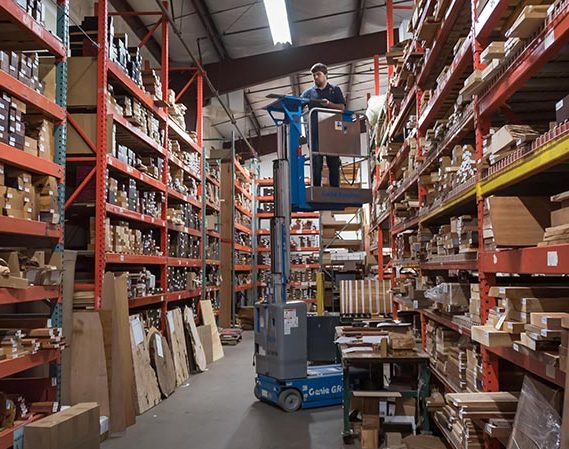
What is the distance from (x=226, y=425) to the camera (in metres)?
5.96

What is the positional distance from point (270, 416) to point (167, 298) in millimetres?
3168

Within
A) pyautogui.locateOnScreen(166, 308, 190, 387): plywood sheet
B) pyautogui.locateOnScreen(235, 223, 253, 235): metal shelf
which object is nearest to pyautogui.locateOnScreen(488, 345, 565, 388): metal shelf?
pyautogui.locateOnScreen(166, 308, 190, 387): plywood sheet

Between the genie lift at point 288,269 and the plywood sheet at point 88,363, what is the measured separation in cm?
189

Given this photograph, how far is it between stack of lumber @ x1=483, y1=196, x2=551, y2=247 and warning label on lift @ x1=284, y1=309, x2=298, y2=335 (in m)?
3.53

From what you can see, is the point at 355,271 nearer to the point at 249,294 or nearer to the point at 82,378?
the point at 249,294

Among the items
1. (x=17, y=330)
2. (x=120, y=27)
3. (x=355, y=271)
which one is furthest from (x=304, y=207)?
(x=355, y=271)

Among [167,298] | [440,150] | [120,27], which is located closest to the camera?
[440,150]

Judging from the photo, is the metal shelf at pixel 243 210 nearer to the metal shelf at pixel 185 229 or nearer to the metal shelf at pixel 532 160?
the metal shelf at pixel 185 229

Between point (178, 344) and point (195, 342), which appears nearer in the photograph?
point (178, 344)

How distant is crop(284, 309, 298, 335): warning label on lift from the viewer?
652cm

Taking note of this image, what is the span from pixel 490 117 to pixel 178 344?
20.3 ft

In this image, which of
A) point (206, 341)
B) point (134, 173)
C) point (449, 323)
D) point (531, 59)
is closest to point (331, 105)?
point (134, 173)

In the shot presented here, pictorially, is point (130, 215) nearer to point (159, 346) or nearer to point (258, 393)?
point (159, 346)

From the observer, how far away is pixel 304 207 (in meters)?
6.91
